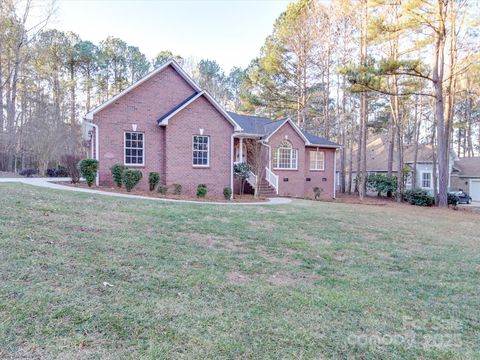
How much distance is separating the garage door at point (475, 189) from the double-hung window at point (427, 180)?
5.38m

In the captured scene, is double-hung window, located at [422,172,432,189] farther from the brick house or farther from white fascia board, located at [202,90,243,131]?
white fascia board, located at [202,90,243,131]

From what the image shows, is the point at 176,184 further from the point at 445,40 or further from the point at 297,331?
the point at 445,40

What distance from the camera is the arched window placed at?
19.0m

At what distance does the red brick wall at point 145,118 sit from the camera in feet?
44.5

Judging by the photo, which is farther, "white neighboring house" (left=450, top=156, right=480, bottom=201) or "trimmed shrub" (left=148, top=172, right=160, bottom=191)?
"white neighboring house" (left=450, top=156, right=480, bottom=201)

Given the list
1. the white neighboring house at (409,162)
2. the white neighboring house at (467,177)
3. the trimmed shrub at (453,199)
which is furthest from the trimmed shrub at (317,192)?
the white neighboring house at (467,177)

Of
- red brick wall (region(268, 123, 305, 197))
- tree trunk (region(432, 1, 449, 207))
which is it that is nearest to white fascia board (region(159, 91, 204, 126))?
red brick wall (region(268, 123, 305, 197))

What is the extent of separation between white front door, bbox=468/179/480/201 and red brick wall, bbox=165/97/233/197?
27.1 m

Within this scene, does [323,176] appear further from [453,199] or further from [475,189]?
[475,189]

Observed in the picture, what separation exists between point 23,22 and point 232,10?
1857 cm

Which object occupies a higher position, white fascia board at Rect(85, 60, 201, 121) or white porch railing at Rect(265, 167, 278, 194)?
white fascia board at Rect(85, 60, 201, 121)

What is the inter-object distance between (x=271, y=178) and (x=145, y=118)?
303 inches

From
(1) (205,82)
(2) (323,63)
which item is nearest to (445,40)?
(2) (323,63)

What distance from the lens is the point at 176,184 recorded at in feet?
46.1
